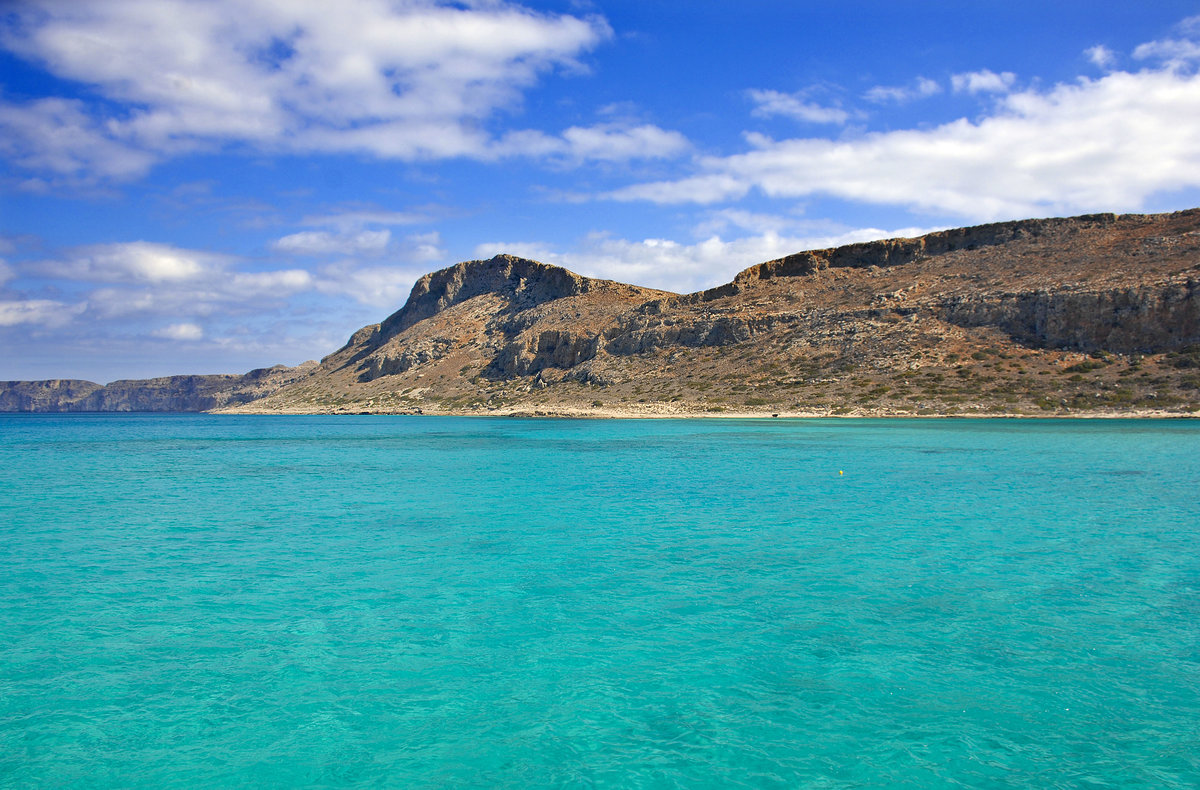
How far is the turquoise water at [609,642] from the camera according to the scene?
663 centimetres

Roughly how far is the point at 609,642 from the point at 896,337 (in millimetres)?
74529

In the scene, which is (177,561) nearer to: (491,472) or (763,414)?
(491,472)

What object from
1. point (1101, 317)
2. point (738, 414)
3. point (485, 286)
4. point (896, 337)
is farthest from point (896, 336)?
point (485, 286)

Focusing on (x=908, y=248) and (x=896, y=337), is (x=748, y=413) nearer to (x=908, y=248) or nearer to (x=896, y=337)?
(x=896, y=337)

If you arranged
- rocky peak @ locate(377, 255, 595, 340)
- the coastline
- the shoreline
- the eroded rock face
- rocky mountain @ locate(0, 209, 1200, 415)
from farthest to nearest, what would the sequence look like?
rocky peak @ locate(377, 255, 595, 340) → rocky mountain @ locate(0, 209, 1200, 415) → the eroded rock face → the coastline → the shoreline

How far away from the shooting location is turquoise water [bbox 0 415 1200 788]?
6629 mm

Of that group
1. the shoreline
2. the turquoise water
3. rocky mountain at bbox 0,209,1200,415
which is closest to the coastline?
the shoreline

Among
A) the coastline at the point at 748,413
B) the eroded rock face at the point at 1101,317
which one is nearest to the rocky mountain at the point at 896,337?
the eroded rock face at the point at 1101,317

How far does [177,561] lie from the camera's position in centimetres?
1434

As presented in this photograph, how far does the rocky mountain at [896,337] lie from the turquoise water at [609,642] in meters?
50.1

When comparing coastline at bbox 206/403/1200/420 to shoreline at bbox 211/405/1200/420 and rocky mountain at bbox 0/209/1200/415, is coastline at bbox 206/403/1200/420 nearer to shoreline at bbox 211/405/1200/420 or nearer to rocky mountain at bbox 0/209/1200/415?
shoreline at bbox 211/405/1200/420

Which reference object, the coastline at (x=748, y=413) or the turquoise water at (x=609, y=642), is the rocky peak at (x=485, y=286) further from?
the turquoise water at (x=609, y=642)

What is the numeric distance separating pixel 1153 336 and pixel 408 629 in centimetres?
7544

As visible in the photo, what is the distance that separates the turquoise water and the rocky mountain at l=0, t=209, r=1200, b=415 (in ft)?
164
